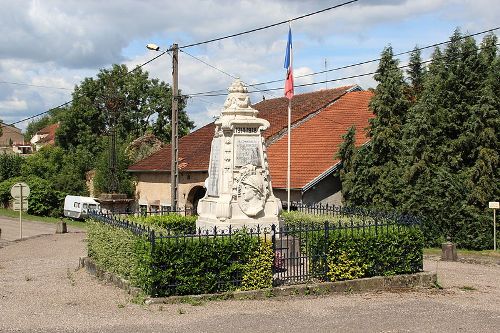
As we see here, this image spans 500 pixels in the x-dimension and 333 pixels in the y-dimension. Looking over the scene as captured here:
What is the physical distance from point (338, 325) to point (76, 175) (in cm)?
3771

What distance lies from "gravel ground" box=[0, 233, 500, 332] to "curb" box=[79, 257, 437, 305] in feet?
0.62

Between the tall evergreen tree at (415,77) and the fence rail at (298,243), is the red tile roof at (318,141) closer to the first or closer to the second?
the tall evergreen tree at (415,77)

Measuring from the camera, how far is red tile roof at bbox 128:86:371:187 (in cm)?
2805

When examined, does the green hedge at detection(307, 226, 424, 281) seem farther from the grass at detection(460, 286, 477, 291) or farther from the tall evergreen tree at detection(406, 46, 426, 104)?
→ the tall evergreen tree at detection(406, 46, 426, 104)

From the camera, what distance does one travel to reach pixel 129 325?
10.0 meters

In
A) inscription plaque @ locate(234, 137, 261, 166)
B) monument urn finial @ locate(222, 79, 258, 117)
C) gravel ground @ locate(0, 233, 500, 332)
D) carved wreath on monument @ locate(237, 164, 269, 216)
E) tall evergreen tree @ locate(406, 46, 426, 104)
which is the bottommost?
gravel ground @ locate(0, 233, 500, 332)

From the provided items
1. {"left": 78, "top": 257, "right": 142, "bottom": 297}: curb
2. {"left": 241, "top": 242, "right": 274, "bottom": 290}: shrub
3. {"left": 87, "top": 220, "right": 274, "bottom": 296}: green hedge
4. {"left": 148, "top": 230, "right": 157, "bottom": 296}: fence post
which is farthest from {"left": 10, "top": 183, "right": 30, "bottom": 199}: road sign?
{"left": 241, "top": 242, "right": 274, "bottom": 290}: shrub

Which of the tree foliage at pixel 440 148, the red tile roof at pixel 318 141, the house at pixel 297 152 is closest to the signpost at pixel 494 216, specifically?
the tree foliage at pixel 440 148

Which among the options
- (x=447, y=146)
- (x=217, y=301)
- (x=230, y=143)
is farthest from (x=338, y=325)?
(x=447, y=146)

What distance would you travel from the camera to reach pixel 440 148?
79.3 ft

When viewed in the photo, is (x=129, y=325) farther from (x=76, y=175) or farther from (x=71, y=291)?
(x=76, y=175)

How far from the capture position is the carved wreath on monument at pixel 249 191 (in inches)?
577

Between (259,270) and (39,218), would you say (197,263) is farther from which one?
(39,218)

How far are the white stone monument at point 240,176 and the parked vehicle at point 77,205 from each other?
2537 centimetres
